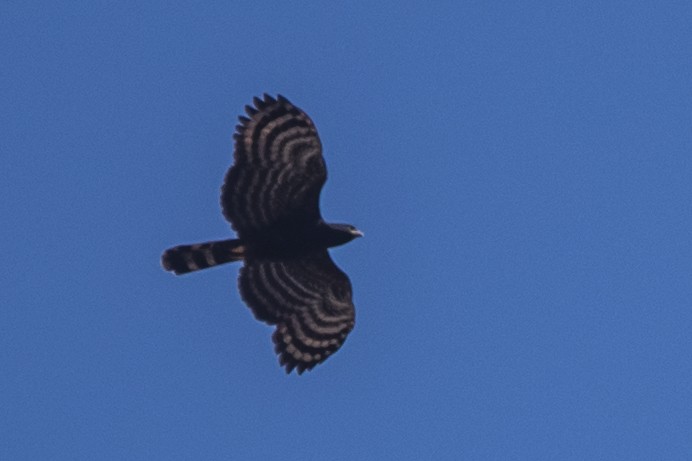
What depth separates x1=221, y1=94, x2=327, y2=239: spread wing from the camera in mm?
31328

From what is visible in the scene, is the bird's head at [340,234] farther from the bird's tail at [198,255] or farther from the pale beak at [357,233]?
the bird's tail at [198,255]

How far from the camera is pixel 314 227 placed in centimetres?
3209

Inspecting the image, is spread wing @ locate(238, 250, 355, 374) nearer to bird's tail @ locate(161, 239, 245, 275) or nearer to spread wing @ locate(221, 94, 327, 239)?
bird's tail @ locate(161, 239, 245, 275)

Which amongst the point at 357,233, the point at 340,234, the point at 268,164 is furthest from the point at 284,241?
the point at 268,164

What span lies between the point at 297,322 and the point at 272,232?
63.4 inches

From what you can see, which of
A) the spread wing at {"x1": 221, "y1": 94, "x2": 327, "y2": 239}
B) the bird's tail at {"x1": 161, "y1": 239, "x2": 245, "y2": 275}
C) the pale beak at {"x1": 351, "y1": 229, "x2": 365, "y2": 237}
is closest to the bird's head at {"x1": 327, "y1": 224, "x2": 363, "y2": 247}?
the pale beak at {"x1": 351, "y1": 229, "x2": 365, "y2": 237}

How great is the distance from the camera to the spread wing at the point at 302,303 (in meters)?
32.4

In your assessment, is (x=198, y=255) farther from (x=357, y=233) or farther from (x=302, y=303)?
(x=357, y=233)

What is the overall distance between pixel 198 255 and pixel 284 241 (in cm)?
129

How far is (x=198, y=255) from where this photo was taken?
31.8 metres

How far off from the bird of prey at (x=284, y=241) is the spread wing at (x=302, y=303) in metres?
0.01

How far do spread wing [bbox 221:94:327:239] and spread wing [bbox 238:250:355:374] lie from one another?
0.99m

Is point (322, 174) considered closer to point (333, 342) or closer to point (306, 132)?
point (306, 132)

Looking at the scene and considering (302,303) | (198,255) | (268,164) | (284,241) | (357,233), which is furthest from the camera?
(302,303)
